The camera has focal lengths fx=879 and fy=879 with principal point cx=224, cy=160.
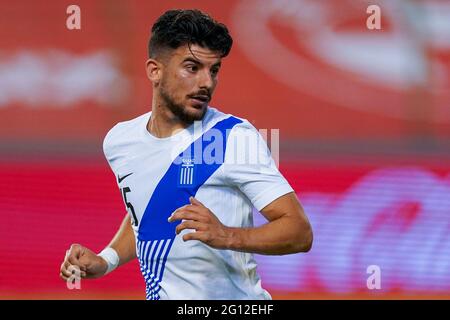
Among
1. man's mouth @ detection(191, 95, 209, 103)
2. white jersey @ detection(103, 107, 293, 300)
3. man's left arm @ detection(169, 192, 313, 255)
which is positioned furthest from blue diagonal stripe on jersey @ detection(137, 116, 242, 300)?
man's left arm @ detection(169, 192, 313, 255)

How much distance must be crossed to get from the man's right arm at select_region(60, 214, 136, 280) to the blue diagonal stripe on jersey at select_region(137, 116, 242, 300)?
0.17 metres

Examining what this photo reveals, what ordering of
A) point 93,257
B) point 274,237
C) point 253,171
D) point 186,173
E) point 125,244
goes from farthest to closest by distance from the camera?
Result: point 125,244 → point 93,257 → point 186,173 → point 253,171 → point 274,237

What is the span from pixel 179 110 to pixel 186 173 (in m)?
0.24

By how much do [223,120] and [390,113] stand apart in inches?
114

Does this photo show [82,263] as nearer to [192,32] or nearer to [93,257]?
[93,257]

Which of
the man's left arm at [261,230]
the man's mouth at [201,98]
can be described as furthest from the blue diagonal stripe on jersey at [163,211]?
the man's left arm at [261,230]

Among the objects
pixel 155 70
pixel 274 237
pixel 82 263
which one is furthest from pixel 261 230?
pixel 155 70

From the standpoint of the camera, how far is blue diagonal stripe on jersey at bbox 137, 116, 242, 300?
9.68ft

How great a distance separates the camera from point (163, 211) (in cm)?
301

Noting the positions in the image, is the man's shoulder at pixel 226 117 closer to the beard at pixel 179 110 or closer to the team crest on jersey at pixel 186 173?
the beard at pixel 179 110

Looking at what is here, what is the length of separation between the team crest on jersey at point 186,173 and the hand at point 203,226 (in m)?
0.30

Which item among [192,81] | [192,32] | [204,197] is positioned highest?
[192,32]

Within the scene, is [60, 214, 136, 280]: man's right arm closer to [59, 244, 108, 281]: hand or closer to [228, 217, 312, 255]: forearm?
[59, 244, 108, 281]: hand

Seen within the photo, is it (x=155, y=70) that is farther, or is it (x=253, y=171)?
(x=155, y=70)
